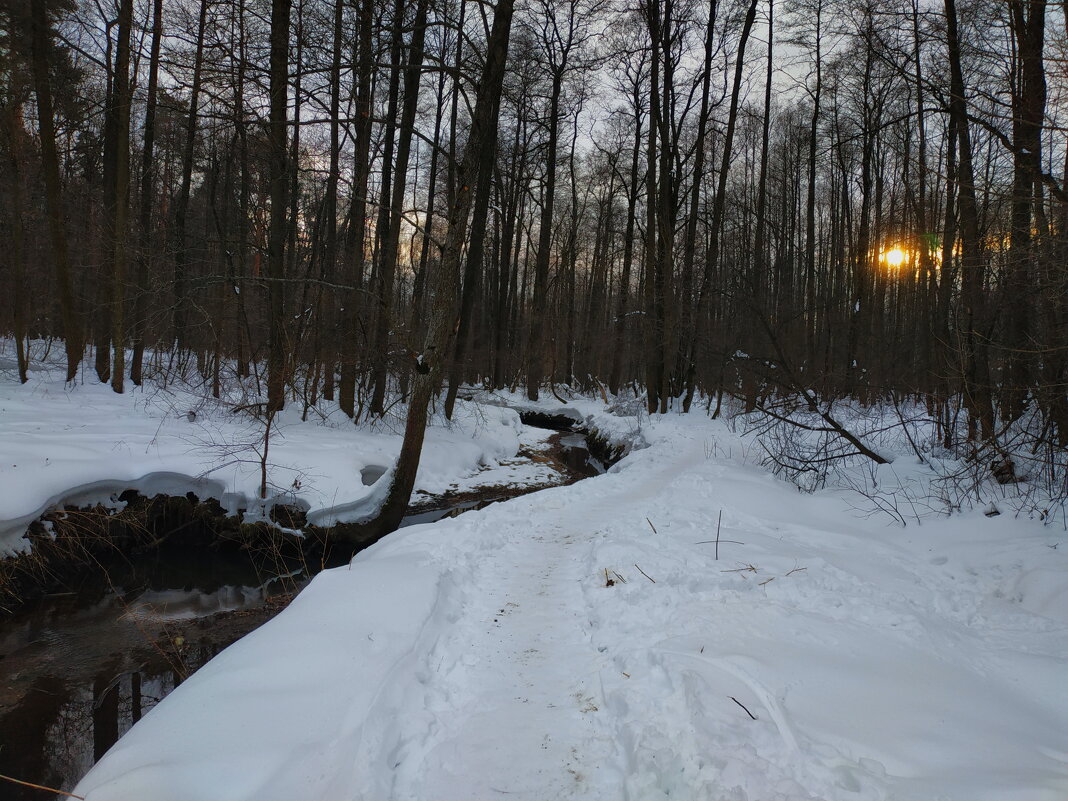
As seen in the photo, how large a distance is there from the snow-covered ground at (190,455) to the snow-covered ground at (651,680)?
130 inches

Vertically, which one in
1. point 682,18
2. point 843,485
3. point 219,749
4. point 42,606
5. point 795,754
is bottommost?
point 42,606

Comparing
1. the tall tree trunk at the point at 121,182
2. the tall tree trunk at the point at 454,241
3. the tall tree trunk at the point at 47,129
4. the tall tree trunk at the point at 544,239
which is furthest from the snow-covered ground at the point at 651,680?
the tall tree trunk at the point at 544,239

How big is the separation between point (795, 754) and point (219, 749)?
9.55 ft

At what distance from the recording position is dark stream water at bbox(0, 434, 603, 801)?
3.89 metres

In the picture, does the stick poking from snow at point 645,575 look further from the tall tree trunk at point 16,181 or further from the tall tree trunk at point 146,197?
the tall tree trunk at point 16,181

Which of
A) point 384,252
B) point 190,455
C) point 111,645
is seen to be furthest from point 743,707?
point 384,252

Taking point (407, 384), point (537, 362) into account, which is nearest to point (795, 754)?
point (407, 384)

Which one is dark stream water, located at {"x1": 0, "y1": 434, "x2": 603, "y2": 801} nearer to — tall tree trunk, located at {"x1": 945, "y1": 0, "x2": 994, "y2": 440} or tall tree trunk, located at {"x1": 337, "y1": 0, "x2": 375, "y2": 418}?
tall tree trunk, located at {"x1": 337, "y1": 0, "x2": 375, "y2": 418}

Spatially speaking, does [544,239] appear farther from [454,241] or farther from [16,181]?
[16,181]

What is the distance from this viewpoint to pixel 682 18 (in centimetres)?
1681

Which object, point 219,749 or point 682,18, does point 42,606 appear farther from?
point 682,18

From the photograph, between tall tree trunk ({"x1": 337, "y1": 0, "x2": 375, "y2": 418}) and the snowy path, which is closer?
the snowy path

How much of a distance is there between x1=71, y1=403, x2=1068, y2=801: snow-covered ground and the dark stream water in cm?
130

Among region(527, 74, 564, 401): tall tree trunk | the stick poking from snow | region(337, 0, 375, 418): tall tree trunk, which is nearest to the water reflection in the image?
the stick poking from snow
